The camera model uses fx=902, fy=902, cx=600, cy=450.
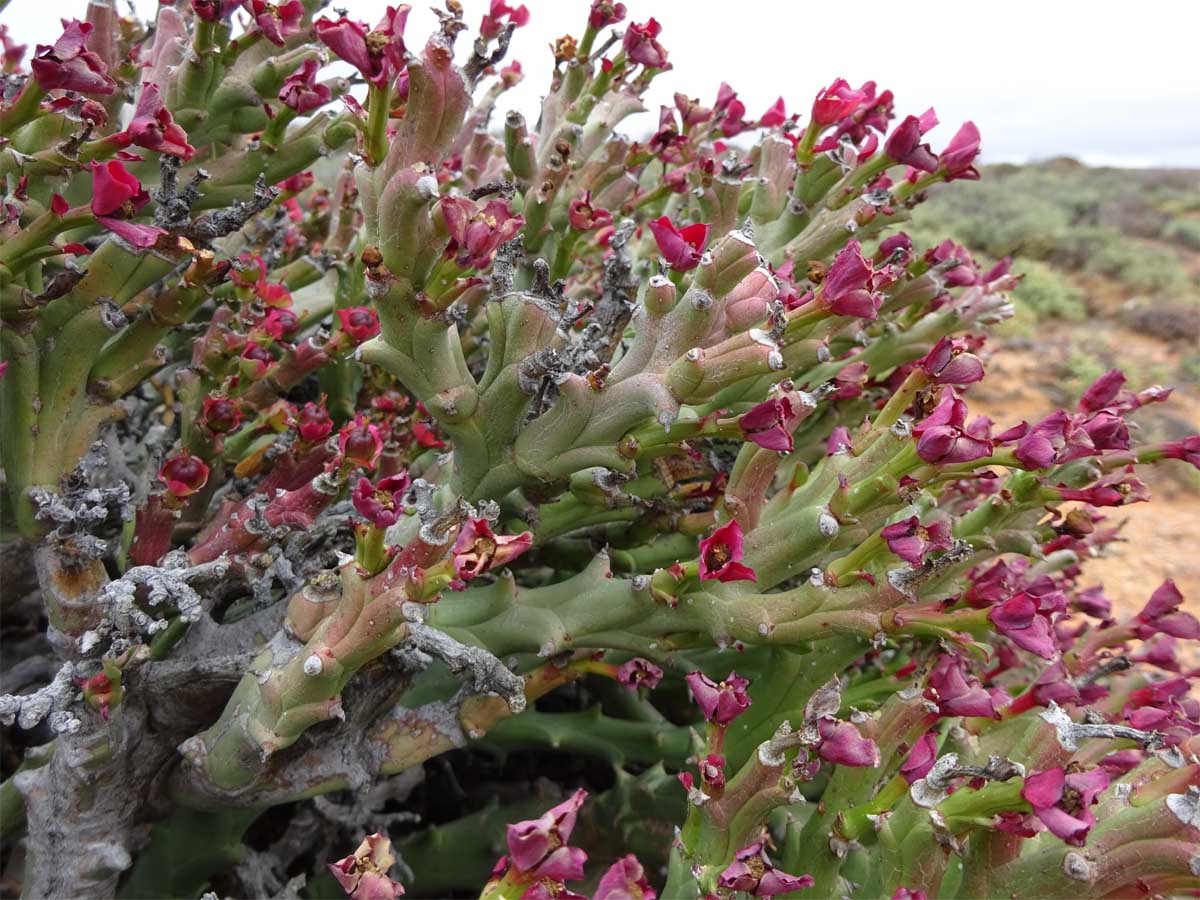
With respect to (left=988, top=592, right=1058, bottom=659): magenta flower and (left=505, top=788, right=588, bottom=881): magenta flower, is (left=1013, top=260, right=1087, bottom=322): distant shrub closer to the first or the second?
(left=988, top=592, right=1058, bottom=659): magenta flower

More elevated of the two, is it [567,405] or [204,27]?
[204,27]

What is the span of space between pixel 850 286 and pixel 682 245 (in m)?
0.22

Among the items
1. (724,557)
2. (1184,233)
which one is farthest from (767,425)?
(1184,233)

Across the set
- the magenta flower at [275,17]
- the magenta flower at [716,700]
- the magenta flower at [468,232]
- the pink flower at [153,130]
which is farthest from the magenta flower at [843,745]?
the magenta flower at [275,17]

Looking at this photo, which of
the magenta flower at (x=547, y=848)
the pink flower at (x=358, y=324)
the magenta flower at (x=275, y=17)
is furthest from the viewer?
the pink flower at (x=358, y=324)

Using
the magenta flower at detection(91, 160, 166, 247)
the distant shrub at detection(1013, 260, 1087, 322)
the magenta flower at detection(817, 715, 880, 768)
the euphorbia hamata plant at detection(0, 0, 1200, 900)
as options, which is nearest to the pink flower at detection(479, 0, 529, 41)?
the euphorbia hamata plant at detection(0, 0, 1200, 900)

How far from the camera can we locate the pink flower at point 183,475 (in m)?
1.32

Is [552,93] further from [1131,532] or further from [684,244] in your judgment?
[1131,532]

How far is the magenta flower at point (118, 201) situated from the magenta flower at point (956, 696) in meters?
1.23

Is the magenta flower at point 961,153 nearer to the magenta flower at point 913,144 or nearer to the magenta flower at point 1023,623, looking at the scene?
the magenta flower at point 913,144

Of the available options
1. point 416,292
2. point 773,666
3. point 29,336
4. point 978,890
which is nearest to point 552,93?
point 416,292

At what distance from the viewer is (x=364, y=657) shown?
3.63ft

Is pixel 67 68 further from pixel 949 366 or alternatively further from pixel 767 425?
pixel 949 366

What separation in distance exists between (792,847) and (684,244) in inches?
37.4
